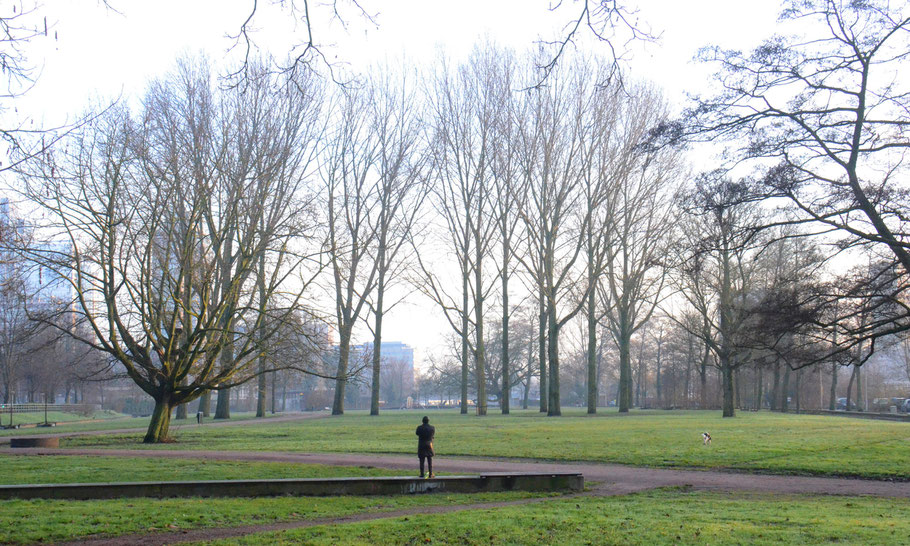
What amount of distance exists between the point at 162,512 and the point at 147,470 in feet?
20.2

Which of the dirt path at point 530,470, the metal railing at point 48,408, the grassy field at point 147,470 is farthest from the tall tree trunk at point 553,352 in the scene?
the metal railing at point 48,408

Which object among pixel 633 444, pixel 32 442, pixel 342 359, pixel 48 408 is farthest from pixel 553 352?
pixel 48 408

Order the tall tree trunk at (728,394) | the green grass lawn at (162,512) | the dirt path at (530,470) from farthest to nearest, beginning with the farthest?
1. the tall tree trunk at (728,394)
2. the dirt path at (530,470)
3. the green grass lawn at (162,512)

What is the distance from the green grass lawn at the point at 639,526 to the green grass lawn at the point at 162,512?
1.54 meters

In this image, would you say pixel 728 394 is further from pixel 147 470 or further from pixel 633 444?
pixel 147 470

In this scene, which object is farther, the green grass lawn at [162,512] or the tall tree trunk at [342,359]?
the tall tree trunk at [342,359]

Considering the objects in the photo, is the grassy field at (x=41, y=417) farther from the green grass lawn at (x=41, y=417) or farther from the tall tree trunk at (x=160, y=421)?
the tall tree trunk at (x=160, y=421)

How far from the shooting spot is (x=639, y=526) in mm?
10055

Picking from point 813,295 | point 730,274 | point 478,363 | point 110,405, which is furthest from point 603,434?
point 110,405

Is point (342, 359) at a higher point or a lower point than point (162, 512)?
higher

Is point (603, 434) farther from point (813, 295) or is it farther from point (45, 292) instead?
point (45, 292)

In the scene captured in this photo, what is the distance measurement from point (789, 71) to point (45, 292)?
80.7 feet

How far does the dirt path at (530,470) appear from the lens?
33.3 feet

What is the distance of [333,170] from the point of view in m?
48.6
